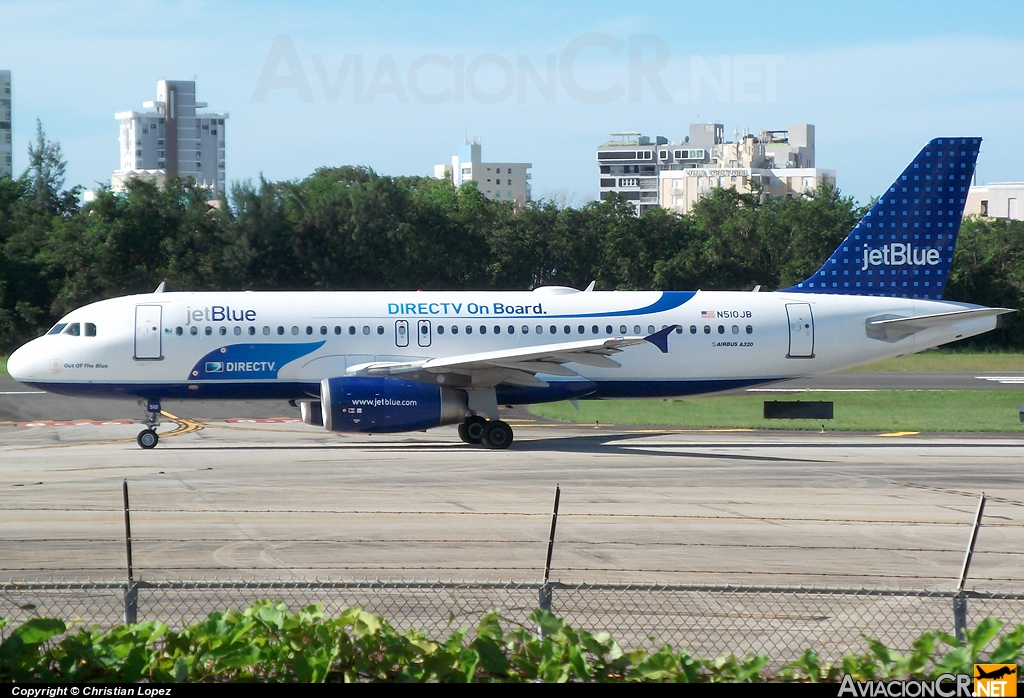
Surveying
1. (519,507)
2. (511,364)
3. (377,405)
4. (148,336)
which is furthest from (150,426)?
(519,507)

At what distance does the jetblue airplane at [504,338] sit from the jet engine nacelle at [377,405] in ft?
0.11

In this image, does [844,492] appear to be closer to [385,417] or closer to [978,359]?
[385,417]

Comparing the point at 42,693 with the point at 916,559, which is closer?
the point at 42,693

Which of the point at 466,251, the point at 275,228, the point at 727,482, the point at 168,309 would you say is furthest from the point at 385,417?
the point at 466,251

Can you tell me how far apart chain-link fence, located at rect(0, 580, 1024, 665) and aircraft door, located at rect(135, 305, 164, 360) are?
15.3m

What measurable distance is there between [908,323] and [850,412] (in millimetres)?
7922

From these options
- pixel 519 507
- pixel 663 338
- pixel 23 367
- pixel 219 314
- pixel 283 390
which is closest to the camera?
pixel 519 507

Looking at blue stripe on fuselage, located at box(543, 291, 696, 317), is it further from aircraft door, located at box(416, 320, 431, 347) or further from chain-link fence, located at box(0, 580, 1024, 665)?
chain-link fence, located at box(0, 580, 1024, 665)

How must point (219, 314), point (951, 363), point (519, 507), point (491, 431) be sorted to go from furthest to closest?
point (951, 363) < point (219, 314) < point (491, 431) < point (519, 507)

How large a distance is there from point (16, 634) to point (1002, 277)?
3001 inches

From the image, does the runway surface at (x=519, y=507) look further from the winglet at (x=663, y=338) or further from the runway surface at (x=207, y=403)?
the runway surface at (x=207, y=403)

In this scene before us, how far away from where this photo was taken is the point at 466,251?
224ft

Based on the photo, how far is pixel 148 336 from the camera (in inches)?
1047

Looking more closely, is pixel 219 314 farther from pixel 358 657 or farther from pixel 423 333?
pixel 358 657
